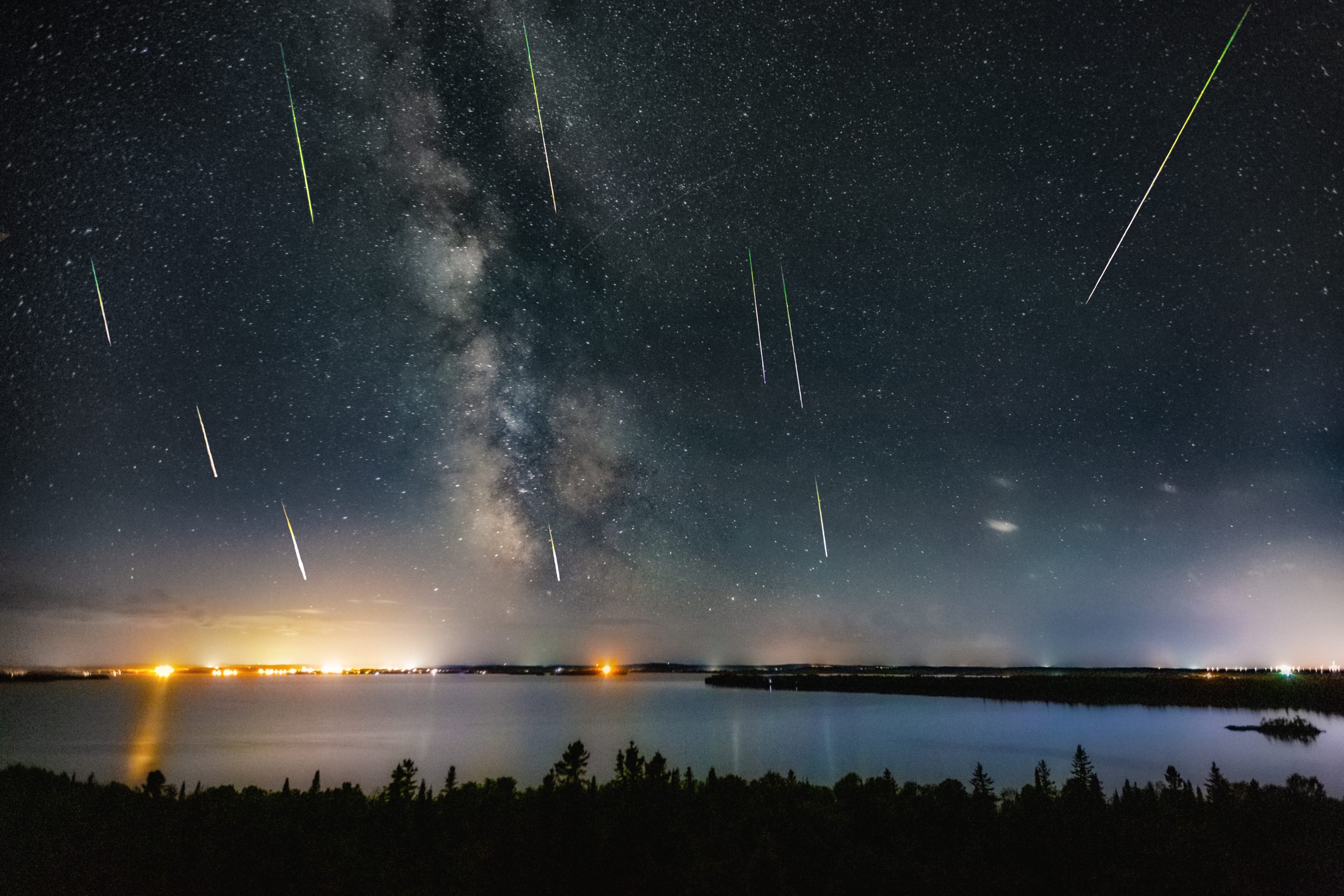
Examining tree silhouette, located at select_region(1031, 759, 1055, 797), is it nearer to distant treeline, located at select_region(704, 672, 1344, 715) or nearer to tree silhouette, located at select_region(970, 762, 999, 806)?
tree silhouette, located at select_region(970, 762, 999, 806)

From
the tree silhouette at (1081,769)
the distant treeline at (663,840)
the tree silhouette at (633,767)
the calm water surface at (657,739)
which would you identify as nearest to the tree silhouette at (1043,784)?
the distant treeline at (663,840)

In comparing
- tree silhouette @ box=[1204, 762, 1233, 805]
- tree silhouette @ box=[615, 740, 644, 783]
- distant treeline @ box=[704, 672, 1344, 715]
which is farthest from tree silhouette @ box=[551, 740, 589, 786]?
distant treeline @ box=[704, 672, 1344, 715]

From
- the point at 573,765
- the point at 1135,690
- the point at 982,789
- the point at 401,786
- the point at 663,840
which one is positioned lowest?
the point at 1135,690

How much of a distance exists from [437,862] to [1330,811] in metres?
17.9

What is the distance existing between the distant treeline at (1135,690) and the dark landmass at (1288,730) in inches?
701

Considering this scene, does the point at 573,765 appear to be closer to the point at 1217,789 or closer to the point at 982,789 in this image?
the point at 982,789

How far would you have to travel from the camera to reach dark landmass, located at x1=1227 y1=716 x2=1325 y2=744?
4572cm

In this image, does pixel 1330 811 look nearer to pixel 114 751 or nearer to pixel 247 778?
pixel 247 778

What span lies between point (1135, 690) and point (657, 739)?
65.4m

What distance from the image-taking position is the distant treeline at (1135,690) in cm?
6875

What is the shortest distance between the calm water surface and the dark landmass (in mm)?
996

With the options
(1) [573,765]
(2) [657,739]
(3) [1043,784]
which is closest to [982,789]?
(3) [1043,784]

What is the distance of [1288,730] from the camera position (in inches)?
1881

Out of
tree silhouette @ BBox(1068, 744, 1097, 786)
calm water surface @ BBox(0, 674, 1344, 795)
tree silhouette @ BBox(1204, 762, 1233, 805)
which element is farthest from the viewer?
calm water surface @ BBox(0, 674, 1344, 795)
